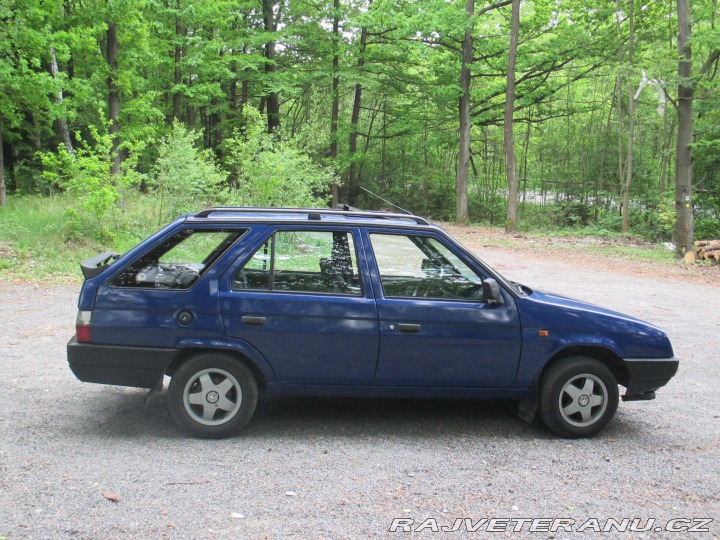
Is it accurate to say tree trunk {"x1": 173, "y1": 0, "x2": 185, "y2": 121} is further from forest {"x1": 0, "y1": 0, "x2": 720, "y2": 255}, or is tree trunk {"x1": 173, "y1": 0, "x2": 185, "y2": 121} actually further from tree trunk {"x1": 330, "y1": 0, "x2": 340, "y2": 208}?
tree trunk {"x1": 330, "y1": 0, "x2": 340, "y2": 208}

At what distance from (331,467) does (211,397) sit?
1.05 metres

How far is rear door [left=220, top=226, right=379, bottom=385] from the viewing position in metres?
4.32

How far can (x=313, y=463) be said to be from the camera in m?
3.99

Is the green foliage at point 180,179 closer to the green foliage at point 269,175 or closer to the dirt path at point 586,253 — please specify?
the green foliage at point 269,175

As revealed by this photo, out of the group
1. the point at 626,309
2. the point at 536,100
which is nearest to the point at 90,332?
the point at 626,309

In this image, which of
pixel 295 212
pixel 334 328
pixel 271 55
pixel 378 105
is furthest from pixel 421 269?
pixel 378 105

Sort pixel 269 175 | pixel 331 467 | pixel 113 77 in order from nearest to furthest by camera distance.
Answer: pixel 331 467, pixel 269 175, pixel 113 77

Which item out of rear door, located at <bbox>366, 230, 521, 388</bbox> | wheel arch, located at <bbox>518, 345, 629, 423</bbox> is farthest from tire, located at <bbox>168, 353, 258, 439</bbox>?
wheel arch, located at <bbox>518, 345, 629, 423</bbox>

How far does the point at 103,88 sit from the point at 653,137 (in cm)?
2851

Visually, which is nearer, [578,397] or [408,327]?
[408,327]

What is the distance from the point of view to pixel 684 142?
1862 cm

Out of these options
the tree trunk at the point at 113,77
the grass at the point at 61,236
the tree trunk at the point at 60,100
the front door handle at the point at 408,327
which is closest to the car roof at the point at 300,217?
the front door handle at the point at 408,327

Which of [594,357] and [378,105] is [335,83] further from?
[594,357]

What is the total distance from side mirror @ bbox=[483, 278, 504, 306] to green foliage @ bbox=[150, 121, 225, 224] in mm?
11040
